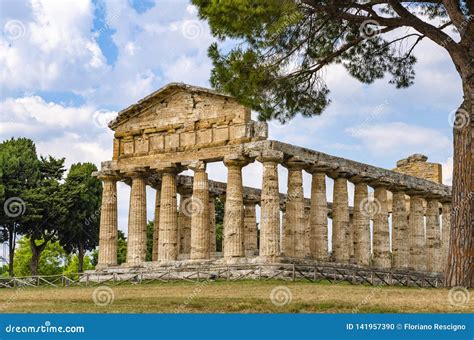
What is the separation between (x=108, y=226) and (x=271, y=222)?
35.1ft

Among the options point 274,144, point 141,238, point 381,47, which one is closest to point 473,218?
point 381,47

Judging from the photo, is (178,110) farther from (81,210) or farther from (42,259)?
(42,259)

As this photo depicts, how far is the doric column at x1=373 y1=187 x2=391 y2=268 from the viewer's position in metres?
49.1

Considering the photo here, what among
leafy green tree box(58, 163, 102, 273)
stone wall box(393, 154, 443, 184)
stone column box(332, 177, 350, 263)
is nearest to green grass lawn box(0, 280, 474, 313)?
stone column box(332, 177, 350, 263)

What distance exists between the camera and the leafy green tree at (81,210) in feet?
196

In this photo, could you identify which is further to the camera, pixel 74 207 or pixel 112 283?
pixel 74 207

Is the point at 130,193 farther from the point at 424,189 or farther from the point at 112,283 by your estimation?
the point at 424,189

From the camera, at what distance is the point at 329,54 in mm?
30406

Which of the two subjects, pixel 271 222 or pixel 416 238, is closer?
pixel 271 222

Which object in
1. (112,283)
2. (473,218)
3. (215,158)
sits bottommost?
(112,283)

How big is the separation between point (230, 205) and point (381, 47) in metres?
13.3

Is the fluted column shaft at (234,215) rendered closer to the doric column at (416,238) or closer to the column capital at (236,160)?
the column capital at (236,160)

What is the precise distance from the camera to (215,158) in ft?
141

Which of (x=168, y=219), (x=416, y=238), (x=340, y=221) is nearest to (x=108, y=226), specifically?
(x=168, y=219)
